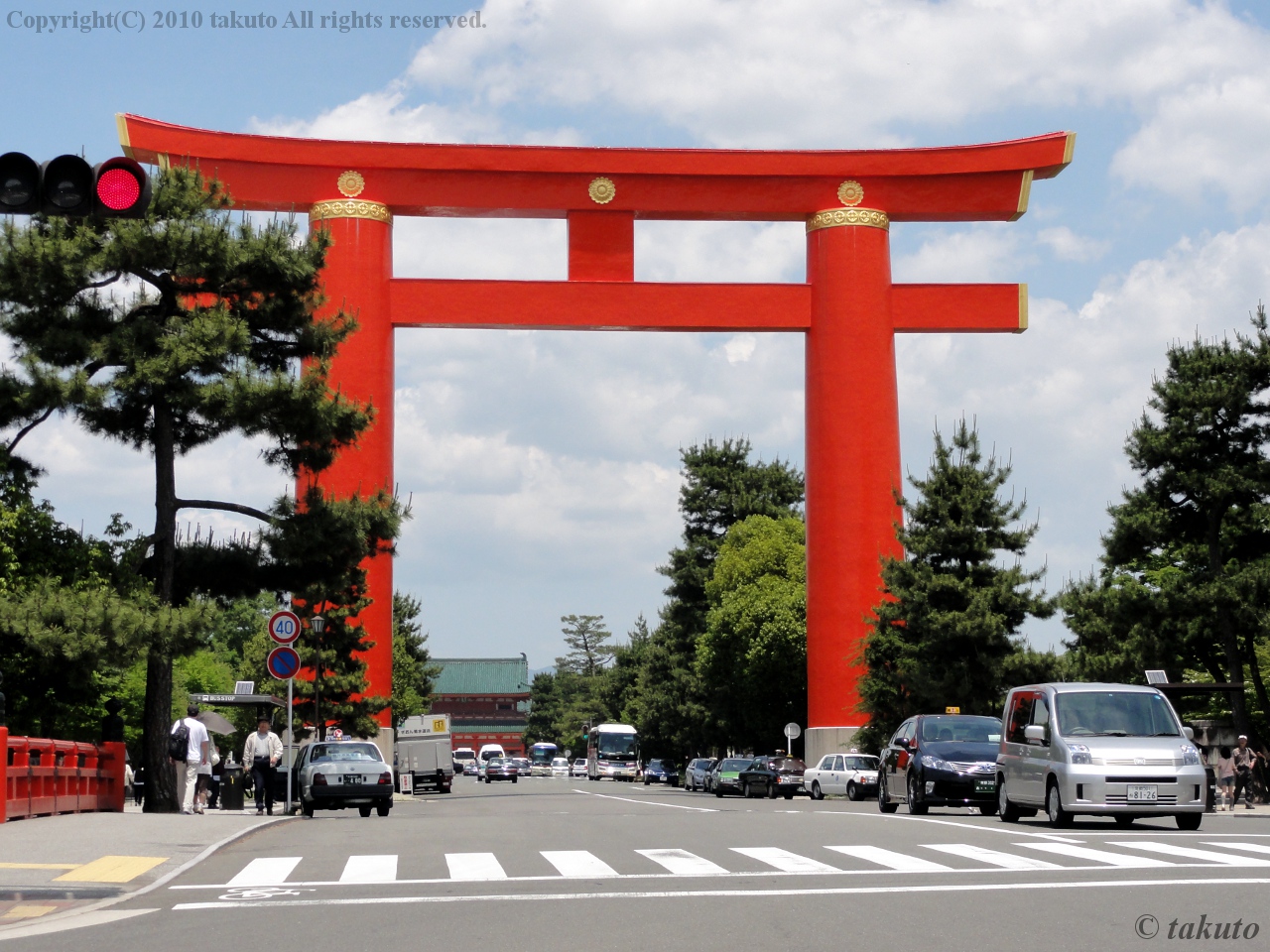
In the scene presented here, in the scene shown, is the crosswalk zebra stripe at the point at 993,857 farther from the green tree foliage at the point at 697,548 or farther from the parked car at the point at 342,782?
the green tree foliage at the point at 697,548

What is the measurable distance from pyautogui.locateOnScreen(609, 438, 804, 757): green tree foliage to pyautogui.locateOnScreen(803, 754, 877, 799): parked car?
33375 millimetres

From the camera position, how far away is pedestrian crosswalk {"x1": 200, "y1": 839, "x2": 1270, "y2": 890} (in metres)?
12.5

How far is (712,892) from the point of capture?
432 inches

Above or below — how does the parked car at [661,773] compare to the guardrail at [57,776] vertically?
below

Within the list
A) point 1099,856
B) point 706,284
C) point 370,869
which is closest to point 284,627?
point 370,869

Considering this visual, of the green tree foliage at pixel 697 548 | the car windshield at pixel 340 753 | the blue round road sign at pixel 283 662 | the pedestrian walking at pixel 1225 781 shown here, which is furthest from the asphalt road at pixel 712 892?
the green tree foliage at pixel 697 548

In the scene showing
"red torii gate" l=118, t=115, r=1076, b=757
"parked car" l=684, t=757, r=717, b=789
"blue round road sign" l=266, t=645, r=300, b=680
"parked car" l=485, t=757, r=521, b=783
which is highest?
"red torii gate" l=118, t=115, r=1076, b=757

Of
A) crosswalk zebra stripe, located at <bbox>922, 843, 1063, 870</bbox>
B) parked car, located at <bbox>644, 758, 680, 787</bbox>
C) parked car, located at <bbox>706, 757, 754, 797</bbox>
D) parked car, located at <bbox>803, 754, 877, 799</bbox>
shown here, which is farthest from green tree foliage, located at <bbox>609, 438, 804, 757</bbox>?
crosswalk zebra stripe, located at <bbox>922, 843, 1063, 870</bbox>

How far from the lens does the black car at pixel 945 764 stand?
75.9 ft

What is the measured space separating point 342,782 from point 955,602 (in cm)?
2003

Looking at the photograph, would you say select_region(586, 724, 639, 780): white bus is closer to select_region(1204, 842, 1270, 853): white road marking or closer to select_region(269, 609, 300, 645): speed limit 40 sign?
select_region(269, 609, 300, 645): speed limit 40 sign

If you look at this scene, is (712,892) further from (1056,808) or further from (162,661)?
(162,661)

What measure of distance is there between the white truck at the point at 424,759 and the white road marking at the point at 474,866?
48.4 m

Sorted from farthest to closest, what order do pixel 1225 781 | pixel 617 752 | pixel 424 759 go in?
pixel 617 752 < pixel 424 759 < pixel 1225 781
